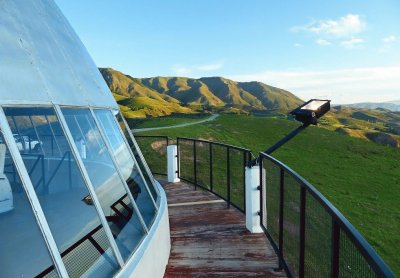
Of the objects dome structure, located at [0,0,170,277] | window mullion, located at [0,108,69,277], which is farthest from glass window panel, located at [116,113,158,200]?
window mullion, located at [0,108,69,277]

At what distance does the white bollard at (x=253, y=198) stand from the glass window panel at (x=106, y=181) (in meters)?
3.31

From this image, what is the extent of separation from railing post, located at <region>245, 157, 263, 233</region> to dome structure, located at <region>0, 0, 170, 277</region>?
2.78 m

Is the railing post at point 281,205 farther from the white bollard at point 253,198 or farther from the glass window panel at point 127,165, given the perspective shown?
the glass window panel at point 127,165

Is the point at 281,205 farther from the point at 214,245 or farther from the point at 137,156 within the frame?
the point at 137,156

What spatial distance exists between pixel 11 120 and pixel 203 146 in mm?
45898

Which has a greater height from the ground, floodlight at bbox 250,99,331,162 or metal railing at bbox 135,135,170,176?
floodlight at bbox 250,99,331,162

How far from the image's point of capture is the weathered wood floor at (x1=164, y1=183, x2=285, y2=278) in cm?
662

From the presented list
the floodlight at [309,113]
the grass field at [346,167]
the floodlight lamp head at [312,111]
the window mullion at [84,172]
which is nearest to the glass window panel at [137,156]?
the floodlight at [309,113]

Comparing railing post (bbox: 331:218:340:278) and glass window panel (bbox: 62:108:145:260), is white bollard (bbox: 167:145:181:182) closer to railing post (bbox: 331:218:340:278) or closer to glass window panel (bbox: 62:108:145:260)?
glass window panel (bbox: 62:108:145:260)

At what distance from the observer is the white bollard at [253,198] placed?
8258 mm

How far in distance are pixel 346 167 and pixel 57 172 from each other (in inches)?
1929

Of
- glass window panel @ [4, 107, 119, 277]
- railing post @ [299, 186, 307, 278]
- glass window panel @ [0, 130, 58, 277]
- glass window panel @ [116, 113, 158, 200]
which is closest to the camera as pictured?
glass window panel @ [0, 130, 58, 277]

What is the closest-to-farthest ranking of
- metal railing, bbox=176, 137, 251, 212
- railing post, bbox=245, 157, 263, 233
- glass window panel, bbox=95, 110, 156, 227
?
glass window panel, bbox=95, 110, 156, 227
railing post, bbox=245, 157, 263, 233
metal railing, bbox=176, 137, 251, 212

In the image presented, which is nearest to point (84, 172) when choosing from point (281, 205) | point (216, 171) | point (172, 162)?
point (281, 205)
